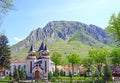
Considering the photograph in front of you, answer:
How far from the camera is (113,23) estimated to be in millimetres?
32219

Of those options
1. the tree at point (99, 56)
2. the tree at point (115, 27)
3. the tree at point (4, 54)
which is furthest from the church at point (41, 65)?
the tree at point (115, 27)

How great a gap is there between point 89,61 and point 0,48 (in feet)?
126

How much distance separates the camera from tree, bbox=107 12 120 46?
31.7m

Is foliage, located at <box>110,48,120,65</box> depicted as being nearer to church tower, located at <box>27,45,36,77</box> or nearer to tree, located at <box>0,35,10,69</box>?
church tower, located at <box>27,45,36,77</box>

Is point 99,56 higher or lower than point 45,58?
lower

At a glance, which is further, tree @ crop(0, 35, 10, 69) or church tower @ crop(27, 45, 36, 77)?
church tower @ crop(27, 45, 36, 77)

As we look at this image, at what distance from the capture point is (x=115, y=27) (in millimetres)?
31906

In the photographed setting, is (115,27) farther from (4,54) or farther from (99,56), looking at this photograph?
(99,56)

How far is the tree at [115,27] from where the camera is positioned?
31.7 m

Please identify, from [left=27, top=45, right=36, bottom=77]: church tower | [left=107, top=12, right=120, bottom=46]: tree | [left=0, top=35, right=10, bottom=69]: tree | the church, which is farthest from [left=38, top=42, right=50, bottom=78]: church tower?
[left=107, top=12, right=120, bottom=46]: tree

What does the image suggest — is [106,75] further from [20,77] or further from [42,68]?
[42,68]

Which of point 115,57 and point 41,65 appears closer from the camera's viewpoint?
point 115,57

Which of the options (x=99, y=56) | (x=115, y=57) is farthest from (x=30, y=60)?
(x=115, y=57)

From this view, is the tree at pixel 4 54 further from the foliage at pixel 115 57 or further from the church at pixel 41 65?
the foliage at pixel 115 57
